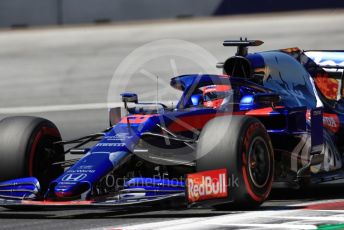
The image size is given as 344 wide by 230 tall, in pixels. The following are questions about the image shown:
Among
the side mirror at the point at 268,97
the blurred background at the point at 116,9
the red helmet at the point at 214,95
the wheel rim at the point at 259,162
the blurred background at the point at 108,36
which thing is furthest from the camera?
the blurred background at the point at 116,9

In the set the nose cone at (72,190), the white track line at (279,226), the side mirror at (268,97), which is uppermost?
the side mirror at (268,97)

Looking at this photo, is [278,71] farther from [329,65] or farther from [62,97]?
[62,97]

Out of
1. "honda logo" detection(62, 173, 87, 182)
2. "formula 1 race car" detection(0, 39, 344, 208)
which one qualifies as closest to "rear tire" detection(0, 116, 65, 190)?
"formula 1 race car" detection(0, 39, 344, 208)

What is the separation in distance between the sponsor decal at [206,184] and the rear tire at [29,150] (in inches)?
69.5

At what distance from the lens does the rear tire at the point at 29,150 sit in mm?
9062

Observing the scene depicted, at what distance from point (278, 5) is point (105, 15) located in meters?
5.56

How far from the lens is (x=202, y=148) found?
8344 mm

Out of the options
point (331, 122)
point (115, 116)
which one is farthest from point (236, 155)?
point (331, 122)

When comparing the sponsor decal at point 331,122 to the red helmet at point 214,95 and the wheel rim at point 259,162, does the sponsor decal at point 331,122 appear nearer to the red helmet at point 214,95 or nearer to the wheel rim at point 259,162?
the red helmet at point 214,95

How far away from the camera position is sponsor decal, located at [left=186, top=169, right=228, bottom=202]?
26.9ft

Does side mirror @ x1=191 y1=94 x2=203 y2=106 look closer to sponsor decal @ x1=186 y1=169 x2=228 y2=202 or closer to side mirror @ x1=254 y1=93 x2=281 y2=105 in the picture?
side mirror @ x1=254 y1=93 x2=281 y2=105

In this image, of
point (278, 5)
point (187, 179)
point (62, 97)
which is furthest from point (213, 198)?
point (278, 5)

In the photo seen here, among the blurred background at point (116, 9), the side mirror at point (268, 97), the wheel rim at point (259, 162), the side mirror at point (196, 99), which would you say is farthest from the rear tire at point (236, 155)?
the blurred background at point (116, 9)

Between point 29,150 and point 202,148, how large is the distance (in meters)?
1.82
